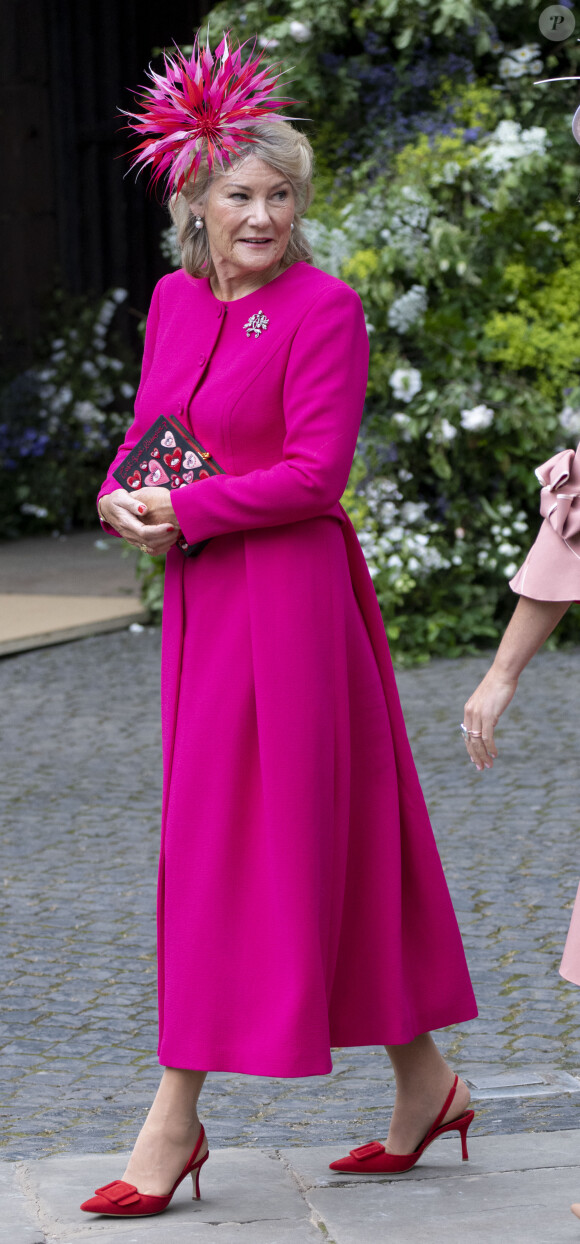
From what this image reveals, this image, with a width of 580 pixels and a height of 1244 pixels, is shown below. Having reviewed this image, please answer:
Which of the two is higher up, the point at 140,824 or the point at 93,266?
the point at 93,266

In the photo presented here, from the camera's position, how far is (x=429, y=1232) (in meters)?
2.52

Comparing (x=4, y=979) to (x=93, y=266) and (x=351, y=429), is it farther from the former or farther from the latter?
(x=93, y=266)

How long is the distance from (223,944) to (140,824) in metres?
2.82

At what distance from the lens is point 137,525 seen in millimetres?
2650

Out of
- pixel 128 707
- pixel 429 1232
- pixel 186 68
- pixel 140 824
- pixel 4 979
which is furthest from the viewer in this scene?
pixel 128 707

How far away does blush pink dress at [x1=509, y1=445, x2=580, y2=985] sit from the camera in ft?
7.67

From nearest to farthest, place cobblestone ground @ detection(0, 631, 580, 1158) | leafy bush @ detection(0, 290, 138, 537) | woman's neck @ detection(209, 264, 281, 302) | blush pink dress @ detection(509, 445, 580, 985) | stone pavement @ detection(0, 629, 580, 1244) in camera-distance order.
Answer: blush pink dress @ detection(509, 445, 580, 985) → woman's neck @ detection(209, 264, 281, 302) → stone pavement @ detection(0, 629, 580, 1244) → cobblestone ground @ detection(0, 631, 580, 1158) → leafy bush @ detection(0, 290, 138, 537)

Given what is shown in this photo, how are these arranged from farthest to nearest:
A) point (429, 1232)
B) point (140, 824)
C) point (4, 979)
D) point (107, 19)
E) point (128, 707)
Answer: point (107, 19), point (128, 707), point (140, 824), point (4, 979), point (429, 1232)

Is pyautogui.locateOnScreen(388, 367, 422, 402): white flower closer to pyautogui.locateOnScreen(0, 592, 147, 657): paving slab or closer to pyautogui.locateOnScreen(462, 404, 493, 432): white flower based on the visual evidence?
pyautogui.locateOnScreen(462, 404, 493, 432): white flower

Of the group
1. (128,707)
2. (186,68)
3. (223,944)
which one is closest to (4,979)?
(223,944)

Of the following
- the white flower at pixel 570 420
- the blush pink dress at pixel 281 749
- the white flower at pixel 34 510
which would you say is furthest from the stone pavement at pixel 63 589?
the blush pink dress at pixel 281 749

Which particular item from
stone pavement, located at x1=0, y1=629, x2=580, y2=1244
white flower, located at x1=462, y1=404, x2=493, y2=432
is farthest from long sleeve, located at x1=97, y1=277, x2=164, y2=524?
white flower, located at x1=462, y1=404, x2=493, y2=432

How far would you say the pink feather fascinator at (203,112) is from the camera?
261 cm

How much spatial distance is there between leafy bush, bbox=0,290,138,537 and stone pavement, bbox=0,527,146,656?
243mm
